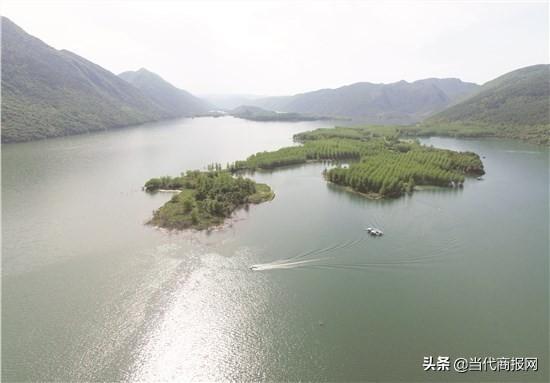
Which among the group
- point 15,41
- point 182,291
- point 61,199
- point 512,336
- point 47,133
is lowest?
point 512,336

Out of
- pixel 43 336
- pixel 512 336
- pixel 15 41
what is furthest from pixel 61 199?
pixel 15 41

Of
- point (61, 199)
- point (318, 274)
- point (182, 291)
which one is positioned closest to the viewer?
point (182, 291)

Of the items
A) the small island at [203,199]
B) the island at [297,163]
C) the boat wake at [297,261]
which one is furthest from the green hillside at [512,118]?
the boat wake at [297,261]

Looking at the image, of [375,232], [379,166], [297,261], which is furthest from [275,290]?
[379,166]

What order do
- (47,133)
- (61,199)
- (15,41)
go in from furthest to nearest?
(15,41) → (47,133) → (61,199)

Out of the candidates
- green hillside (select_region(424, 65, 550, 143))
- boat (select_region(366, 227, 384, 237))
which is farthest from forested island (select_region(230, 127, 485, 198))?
green hillside (select_region(424, 65, 550, 143))

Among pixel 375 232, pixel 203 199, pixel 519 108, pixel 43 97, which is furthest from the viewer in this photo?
pixel 519 108

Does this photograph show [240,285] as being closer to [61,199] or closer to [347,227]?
[347,227]

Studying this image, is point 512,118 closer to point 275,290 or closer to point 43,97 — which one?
point 275,290
